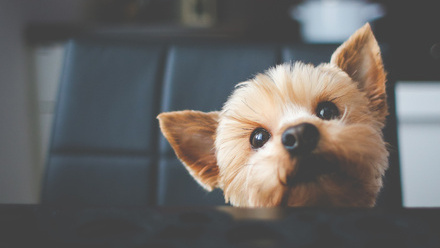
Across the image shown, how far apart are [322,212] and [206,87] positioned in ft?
2.09

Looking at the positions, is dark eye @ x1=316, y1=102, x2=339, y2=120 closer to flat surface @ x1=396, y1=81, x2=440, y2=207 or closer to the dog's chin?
the dog's chin

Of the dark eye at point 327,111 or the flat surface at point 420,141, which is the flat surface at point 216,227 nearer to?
the dark eye at point 327,111

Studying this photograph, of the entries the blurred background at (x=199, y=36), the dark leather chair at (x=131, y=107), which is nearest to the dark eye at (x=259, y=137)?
the dark leather chair at (x=131, y=107)

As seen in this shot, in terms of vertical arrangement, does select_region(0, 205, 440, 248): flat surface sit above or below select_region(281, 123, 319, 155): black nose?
below

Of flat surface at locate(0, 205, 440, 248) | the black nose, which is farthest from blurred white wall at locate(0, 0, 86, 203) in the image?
the black nose

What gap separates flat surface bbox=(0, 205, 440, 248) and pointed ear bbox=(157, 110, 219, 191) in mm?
308

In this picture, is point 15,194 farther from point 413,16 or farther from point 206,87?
point 413,16

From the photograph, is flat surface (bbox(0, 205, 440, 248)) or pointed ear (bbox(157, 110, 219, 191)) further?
pointed ear (bbox(157, 110, 219, 191))

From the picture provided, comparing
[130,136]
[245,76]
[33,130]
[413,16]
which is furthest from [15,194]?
[413,16]

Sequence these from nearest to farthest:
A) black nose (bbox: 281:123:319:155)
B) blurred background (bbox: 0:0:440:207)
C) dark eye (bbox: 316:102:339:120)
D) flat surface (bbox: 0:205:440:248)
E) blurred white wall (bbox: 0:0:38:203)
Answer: flat surface (bbox: 0:205:440:248) < black nose (bbox: 281:123:319:155) < dark eye (bbox: 316:102:339:120) < blurred background (bbox: 0:0:440:207) < blurred white wall (bbox: 0:0:38:203)

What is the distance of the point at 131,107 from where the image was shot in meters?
0.95

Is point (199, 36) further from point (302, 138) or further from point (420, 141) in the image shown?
point (302, 138)

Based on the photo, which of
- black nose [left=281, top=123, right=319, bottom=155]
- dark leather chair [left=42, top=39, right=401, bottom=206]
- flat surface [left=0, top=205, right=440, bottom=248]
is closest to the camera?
flat surface [left=0, top=205, right=440, bottom=248]

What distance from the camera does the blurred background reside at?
103 centimetres
